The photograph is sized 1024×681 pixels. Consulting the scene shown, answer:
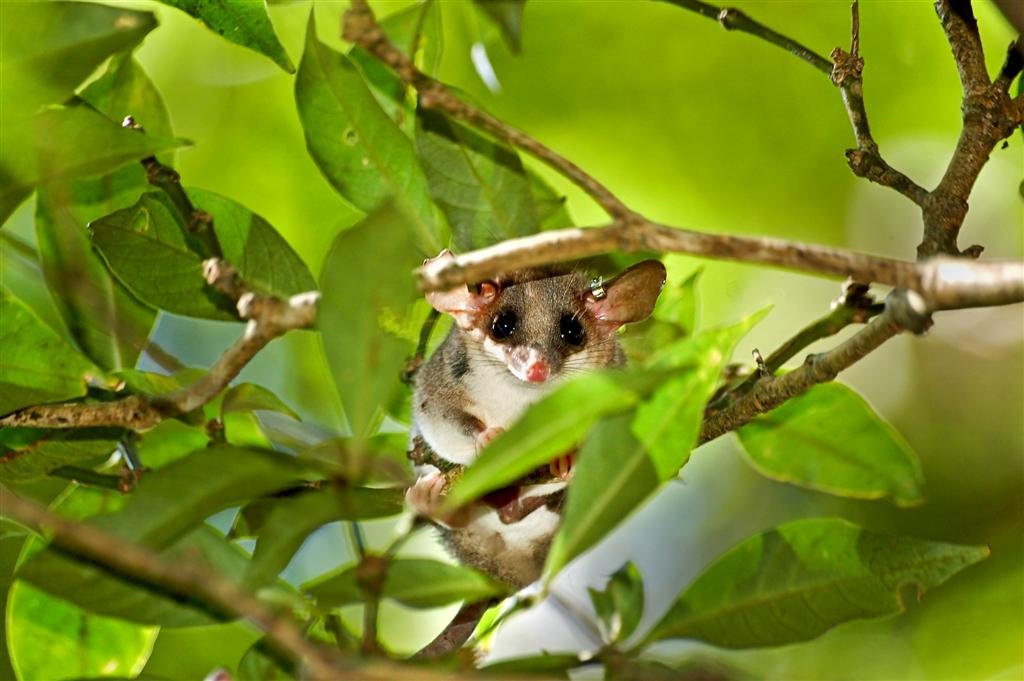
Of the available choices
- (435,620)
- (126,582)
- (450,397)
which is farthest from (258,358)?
(126,582)

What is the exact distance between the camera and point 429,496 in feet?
7.49

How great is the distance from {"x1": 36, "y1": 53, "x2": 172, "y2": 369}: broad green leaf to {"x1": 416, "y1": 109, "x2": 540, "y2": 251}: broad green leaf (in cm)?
60

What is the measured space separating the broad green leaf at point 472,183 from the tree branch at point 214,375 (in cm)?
62

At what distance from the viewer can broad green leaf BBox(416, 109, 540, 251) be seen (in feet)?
8.34

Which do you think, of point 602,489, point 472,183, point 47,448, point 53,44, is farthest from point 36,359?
point 602,489

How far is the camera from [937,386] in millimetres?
5266

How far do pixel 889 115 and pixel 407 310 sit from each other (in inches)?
163

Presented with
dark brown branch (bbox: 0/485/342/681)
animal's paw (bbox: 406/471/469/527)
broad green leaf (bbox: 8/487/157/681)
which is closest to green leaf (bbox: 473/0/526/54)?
animal's paw (bbox: 406/471/469/527)

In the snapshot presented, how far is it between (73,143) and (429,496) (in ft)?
2.94

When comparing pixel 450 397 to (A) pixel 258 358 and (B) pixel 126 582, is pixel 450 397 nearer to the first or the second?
(B) pixel 126 582

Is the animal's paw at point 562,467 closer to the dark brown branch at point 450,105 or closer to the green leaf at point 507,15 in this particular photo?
the green leaf at point 507,15

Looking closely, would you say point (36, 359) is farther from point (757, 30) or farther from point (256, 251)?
point (757, 30)

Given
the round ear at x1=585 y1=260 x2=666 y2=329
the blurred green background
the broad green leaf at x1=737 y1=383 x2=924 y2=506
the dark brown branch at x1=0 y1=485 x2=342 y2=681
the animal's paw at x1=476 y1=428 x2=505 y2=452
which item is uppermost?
the blurred green background

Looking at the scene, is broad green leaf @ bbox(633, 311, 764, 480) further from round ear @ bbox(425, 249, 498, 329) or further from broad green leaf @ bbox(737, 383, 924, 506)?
round ear @ bbox(425, 249, 498, 329)
